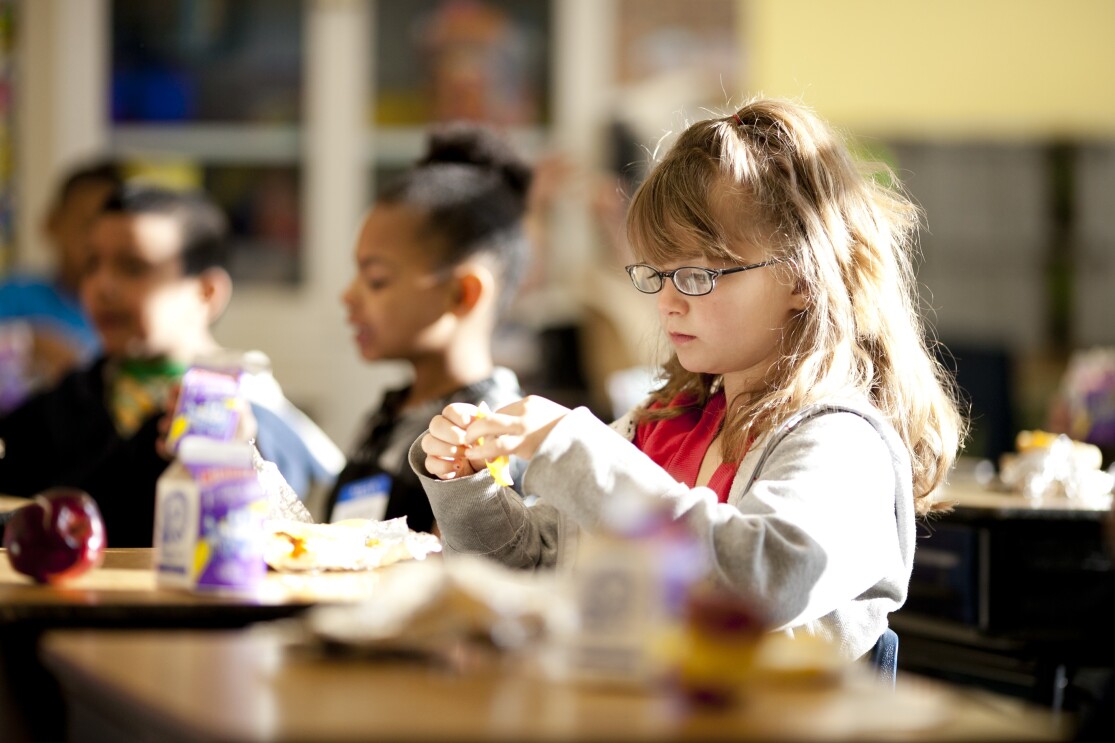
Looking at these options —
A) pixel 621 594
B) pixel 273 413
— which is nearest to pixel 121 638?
pixel 621 594

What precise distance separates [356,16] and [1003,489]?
3.62 meters

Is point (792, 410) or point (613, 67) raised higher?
point (613, 67)

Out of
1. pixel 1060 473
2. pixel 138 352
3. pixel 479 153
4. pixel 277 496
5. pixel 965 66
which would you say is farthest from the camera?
pixel 965 66

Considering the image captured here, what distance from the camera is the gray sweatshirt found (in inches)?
45.5

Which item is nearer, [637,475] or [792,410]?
[637,475]

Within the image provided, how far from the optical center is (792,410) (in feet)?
4.62

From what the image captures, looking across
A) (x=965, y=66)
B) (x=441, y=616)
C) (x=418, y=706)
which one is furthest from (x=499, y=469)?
(x=965, y=66)

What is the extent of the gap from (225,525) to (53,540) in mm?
193

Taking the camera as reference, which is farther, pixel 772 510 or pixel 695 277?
pixel 695 277

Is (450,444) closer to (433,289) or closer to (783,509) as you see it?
(783,509)

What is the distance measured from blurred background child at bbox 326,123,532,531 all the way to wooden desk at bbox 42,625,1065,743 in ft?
4.11

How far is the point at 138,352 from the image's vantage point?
119 inches

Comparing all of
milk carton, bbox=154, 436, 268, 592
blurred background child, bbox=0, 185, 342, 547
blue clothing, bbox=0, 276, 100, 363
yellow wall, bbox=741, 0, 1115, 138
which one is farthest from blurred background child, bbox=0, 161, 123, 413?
yellow wall, bbox=741, 0, 1115, 138

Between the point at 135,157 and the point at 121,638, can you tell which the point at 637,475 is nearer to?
the point at 121,638
